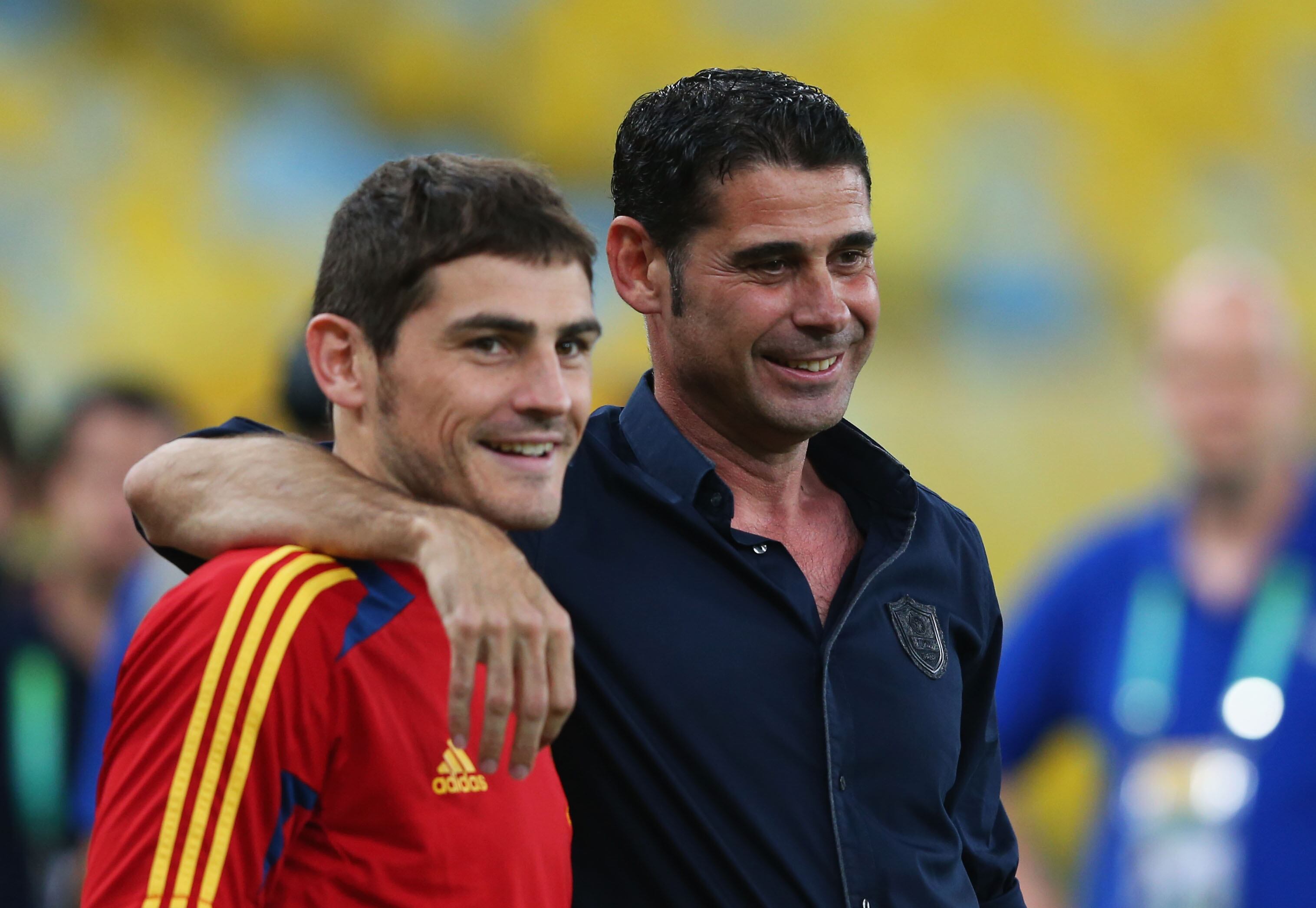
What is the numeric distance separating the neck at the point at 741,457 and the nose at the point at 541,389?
58 cm

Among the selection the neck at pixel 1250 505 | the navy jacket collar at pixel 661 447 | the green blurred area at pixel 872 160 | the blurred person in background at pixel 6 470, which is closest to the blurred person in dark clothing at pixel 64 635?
the blurred person in background at pixel 6 470

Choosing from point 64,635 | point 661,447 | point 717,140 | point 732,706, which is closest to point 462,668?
point 732,706

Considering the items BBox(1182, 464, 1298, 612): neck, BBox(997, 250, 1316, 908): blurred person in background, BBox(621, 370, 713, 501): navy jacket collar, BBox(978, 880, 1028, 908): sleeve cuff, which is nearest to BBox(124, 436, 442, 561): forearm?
BBox(621, 370, 713, 501): navy jacket collar

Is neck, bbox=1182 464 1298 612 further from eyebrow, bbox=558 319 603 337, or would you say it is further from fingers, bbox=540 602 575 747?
fingers, bbox=540 602 575 747

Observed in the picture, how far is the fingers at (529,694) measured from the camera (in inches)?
66.8

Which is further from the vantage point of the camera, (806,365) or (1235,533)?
(1235,533)

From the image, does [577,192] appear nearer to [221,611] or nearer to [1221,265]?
[1221,265]

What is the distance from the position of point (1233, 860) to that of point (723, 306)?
8.19 ft

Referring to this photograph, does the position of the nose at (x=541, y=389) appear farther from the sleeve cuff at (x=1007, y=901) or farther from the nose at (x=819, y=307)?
the sleeve cuff at (x=1007, y=901)

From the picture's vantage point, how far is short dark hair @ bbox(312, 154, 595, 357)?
1954 mm

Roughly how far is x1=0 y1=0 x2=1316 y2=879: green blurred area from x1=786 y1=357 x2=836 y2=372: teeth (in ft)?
17.6

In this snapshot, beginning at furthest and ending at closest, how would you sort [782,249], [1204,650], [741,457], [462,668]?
[1204,650]
[741,457]
[782,249]
[462,668]

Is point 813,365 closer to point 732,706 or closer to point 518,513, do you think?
point 732,706

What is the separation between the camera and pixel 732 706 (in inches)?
88.0
